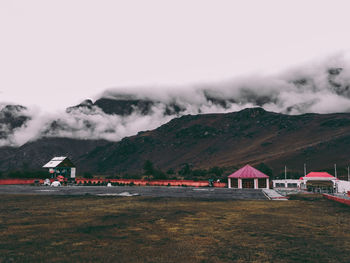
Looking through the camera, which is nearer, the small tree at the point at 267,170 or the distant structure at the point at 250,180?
the distant structure at the point at 250,180

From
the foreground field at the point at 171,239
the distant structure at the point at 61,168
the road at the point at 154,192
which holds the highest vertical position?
the distant structure at the point at 61,168

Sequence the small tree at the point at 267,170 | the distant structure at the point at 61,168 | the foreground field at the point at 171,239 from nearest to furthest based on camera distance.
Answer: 1. the foreground field at the point at 171,239
2. the distant structure at the point at 61,168
3. the small tree at the point at 267,170

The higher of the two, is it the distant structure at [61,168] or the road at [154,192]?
the distant structure at [61,168]

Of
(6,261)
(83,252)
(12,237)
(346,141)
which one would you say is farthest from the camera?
(346,141)

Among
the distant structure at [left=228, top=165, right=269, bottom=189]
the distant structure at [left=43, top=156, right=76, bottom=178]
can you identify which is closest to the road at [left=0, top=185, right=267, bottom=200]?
the distant structure at [left=228, top=165, right=269, bottom=189]

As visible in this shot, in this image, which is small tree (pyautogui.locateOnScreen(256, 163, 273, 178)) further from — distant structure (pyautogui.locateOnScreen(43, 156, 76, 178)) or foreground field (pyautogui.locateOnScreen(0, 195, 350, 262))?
foreground field (pyautogui.locateOnScreen(0, 195, 350, 262))

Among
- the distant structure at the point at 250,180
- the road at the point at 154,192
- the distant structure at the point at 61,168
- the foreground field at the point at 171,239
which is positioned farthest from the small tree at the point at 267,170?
the foreground field at the point at 171,239

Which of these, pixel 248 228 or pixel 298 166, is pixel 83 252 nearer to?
pixel 248 228

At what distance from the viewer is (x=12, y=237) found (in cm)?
1221

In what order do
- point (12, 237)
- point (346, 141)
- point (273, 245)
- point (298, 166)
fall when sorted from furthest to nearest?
point (346, 141), point (298, 166), point (12, 237), point (273, 245)

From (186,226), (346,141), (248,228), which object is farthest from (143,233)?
(346,141)

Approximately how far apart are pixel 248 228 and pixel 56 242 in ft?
29.7

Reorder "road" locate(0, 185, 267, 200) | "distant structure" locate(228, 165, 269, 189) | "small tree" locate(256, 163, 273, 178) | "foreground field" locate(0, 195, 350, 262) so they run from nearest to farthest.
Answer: "foreground field" locate(0, 195, 350, 262) < "road" locate(0, 185, 267, 200) < "distant structure" locate(228, 165, 269, 189) < "small tree" locate(256, 163, 273, 178)

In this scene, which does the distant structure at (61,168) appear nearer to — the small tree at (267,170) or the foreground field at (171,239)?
the small tree at (267,170)
